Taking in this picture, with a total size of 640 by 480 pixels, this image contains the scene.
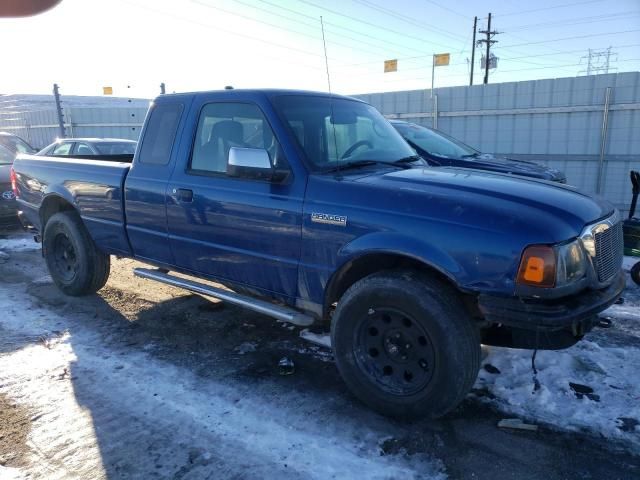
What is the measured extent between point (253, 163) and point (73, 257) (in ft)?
10.4

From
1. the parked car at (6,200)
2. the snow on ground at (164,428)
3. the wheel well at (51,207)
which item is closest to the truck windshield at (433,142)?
the wheel well at (51,207)

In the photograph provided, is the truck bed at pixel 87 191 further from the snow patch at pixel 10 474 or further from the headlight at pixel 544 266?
the headlight at pixel 544 266

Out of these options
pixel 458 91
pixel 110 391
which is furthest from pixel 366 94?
pixel 110 391

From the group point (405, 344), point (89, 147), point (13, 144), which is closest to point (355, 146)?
point (405, 344)

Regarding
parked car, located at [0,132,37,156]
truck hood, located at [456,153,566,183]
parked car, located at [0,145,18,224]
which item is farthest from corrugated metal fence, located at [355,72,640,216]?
parked car, located at [0,132,37,156]

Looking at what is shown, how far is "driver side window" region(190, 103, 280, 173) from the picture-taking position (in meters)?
3.64

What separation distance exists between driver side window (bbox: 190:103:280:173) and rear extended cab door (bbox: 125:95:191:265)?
25cm

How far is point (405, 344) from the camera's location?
300 centimetres

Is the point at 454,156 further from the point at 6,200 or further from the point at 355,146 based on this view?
the point at 6,200

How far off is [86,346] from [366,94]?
11647mm

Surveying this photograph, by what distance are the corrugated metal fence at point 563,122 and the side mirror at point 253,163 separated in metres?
8.71

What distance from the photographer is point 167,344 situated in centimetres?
421

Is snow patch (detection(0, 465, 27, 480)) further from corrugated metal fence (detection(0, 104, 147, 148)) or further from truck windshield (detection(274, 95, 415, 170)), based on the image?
corrugated metal fence (detection(0, 104, 147, 148))

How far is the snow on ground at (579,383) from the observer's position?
9.82 feet
